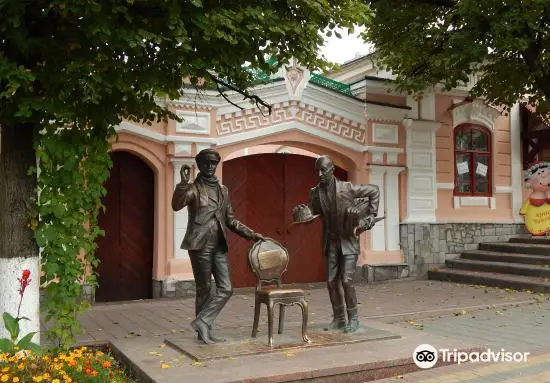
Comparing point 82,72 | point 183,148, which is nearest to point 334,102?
point 183,148

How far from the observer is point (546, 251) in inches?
452

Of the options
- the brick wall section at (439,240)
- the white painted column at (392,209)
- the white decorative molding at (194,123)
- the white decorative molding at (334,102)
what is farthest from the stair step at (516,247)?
the white decorative molding at (194,123)

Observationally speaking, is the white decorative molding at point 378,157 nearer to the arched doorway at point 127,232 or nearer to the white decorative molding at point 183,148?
the white decorative molding at point 183,148

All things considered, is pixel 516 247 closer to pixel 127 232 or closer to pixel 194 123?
pixel 194 123

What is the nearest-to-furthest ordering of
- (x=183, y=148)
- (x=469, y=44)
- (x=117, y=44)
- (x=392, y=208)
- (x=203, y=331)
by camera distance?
1. (x=117, y=44)
2. (x=203, y=331)
3. (x=469, y=44)
4. (x=183, y=148)
5. (x=392, y=208)

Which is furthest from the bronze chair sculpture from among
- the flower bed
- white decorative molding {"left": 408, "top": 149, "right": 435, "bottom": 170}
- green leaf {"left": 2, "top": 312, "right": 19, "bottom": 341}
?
white decorative molding {"left": 408, "top": 149, "right": 435, "bottom": 170}

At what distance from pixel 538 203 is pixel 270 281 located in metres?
8.99

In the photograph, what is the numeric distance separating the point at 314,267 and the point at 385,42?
4.70m

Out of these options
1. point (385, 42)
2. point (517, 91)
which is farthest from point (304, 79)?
point (517, 91)

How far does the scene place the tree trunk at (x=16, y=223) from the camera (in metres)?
5.11

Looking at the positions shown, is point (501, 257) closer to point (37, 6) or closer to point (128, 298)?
point (128, 298)

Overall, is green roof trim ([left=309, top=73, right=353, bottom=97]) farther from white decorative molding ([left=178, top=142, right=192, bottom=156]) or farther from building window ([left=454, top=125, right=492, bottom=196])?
building window ([left=454, top=125, right=492, bottom=196])

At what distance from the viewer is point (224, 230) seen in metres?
5.74

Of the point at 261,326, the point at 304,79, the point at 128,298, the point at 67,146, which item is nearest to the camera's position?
the point at 67,146
